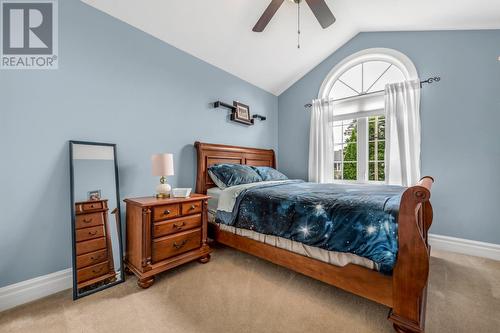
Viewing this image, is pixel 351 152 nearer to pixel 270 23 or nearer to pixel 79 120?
pixel 270 23

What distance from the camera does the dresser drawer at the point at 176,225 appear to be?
6.22 ft

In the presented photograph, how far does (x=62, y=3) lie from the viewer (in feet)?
6.02

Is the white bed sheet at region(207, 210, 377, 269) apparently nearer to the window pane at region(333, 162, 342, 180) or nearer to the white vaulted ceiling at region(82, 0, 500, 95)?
Result: the window pane at region(333, 162, 342, 180)

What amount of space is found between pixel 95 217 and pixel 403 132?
368 cm

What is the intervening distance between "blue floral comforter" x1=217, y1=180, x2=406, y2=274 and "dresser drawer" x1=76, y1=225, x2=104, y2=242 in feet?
3.79

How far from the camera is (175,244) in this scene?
2.02 meters

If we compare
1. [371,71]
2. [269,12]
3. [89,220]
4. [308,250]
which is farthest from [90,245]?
[371,71]

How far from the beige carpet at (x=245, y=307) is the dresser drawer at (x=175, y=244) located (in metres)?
0.22

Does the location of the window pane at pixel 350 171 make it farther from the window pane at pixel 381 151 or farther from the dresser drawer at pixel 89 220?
the dresser drawer at pixel 89 220

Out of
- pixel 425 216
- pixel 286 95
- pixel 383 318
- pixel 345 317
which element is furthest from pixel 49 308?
pixel 286 95

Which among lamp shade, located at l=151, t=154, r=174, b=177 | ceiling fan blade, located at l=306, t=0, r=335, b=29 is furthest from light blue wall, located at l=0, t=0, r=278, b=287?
ceiling fan blade, located at l=306, t=0, r=335, b=29

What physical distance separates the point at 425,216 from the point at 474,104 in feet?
5.05

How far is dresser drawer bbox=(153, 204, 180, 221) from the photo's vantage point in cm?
188

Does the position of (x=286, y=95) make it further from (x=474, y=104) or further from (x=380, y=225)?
(x=380, y=225)
